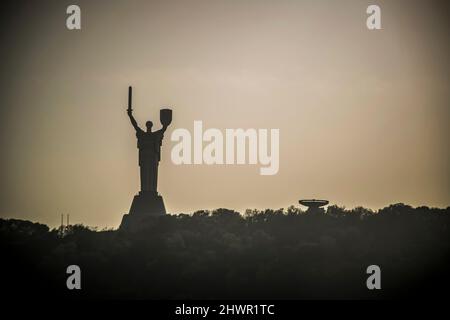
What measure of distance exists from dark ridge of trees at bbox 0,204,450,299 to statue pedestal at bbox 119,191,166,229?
54 centimetres

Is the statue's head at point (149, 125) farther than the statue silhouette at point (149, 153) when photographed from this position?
No

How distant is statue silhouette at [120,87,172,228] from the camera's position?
179 feet

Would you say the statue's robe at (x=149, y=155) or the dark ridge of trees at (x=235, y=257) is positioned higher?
the statue's robe at (x=149, y=155)

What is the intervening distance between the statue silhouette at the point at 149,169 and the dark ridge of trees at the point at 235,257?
73 cm

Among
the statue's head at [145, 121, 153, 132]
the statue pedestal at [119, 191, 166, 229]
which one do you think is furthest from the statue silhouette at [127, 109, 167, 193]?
the statue pedestal at [119, 191, 166, 229]

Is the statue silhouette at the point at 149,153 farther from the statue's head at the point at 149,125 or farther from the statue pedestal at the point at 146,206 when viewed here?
the statue pedestal at the point at 146,206

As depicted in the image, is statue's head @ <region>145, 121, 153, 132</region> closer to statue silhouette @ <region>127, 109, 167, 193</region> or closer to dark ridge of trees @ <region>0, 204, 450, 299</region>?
statue silhouette @ <region>127, 109, 167, 193</region>

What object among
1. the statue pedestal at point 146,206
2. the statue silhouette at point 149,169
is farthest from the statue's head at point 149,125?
the statue pedestal at point 146,206

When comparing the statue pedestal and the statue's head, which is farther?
the statue pedestal

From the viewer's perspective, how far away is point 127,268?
57.8 metres

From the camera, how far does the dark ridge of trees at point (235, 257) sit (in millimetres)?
56656

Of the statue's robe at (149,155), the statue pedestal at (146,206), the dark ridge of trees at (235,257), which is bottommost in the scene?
the dark ridge of trees at (235,257)

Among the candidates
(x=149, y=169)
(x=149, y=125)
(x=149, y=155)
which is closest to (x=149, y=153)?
(x=149, y=155)
